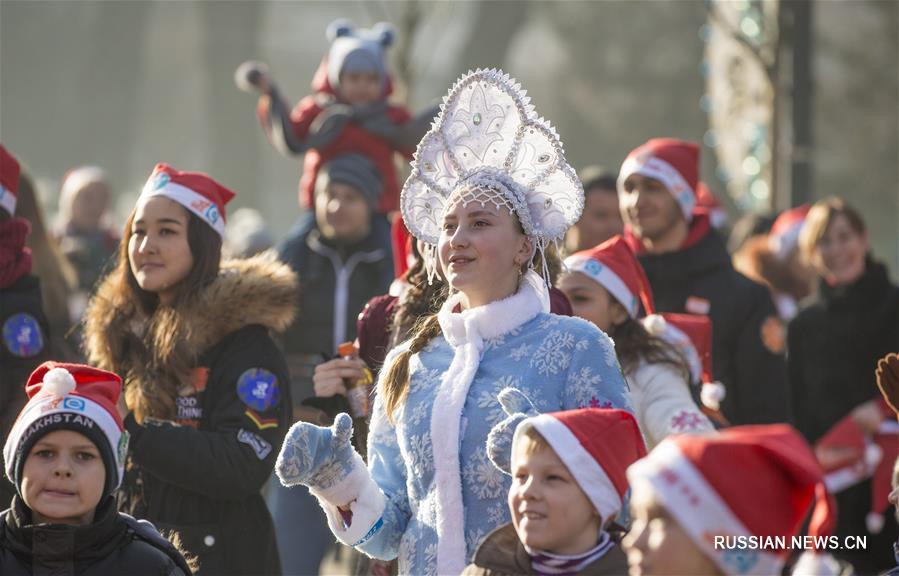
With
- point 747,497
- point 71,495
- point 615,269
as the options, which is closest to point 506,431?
point 747,497

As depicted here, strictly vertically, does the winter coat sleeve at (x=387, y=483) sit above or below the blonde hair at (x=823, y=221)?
below

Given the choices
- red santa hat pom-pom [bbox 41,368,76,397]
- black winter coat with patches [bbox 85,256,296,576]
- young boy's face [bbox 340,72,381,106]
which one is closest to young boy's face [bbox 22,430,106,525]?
red santa hat pom-pom [bbox 41,368,76,397]

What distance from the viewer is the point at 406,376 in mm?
5348

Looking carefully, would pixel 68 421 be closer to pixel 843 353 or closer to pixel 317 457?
pixel 317 457

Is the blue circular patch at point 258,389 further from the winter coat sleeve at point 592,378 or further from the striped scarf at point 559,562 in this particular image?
the striped scarf at point 559,562

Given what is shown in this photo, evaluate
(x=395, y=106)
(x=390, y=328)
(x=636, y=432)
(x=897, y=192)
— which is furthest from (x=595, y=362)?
(x=897, y=192)

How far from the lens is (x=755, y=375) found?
8.20m

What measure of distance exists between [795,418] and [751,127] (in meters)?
5.64

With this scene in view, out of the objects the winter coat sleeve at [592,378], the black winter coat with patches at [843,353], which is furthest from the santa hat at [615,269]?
the black winter coat with patches at [843,353]

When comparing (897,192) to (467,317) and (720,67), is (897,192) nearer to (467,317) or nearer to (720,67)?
(720,67)

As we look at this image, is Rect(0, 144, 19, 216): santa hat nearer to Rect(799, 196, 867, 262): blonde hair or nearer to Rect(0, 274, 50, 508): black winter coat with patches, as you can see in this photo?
Rect(0, 274, 50, 508): black winter coat with patches

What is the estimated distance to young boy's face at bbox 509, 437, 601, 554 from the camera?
461 centimetres

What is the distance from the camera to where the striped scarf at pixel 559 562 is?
4.61 m

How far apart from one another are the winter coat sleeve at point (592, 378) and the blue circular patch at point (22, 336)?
2632 millimetres
